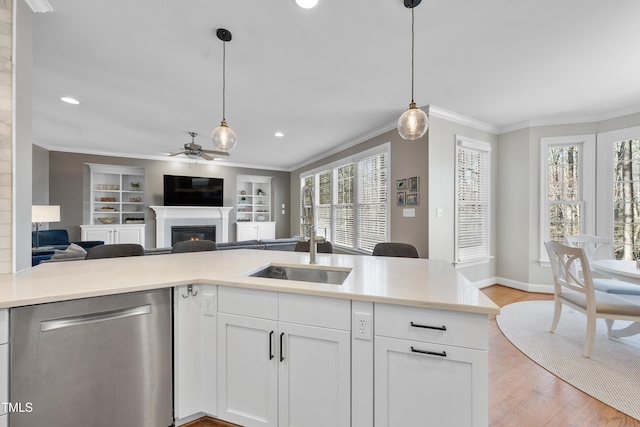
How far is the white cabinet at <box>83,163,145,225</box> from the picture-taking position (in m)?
5.96

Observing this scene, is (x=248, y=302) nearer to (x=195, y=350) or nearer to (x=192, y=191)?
(x=195, y=350)

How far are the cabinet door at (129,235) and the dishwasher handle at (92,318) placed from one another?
5.72m

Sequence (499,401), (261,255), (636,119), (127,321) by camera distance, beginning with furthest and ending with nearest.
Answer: (636,119), (261,255), (499,401), (127,321)

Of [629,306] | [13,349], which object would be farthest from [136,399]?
[629,306]

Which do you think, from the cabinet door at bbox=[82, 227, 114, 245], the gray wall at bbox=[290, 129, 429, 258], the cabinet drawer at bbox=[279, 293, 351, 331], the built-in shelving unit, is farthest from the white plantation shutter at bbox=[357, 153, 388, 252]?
the cabinet door at bbox=[82, 227, 114, 245]

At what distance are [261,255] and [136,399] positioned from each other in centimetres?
119

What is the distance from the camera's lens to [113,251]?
236 cm

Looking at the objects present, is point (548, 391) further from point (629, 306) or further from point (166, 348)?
point (166, 348)

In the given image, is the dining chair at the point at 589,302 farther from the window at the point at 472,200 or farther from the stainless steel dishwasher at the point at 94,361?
the stainless steel dishwasher at the point at 94,361

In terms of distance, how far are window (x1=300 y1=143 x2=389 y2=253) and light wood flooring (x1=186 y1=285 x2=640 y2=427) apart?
2.33 m

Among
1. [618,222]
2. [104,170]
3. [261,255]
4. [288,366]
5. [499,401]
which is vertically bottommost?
[499,401]

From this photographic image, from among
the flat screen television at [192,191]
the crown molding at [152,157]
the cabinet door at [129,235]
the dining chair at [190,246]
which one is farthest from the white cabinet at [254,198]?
the dining chair at [190,246]

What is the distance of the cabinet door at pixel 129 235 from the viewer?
586 centimetres

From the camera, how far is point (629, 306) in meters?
1.99
